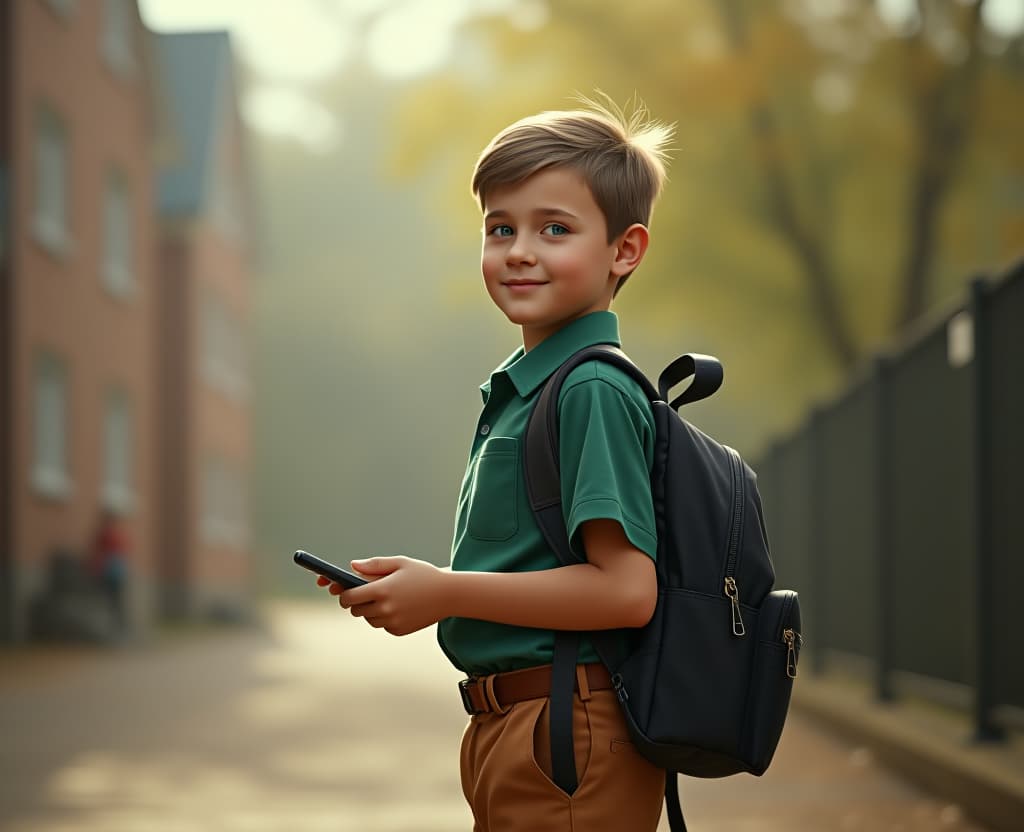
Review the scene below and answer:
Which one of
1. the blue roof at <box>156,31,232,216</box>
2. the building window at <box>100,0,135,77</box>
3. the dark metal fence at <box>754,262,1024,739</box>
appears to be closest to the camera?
the dark metal fence at <box>754,262,1024,739</box>

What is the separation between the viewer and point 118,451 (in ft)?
77.5

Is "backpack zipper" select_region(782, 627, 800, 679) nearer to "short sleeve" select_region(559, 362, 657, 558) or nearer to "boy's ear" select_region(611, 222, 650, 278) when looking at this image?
"short sleeve" select_region(559, 362, 657, 558)

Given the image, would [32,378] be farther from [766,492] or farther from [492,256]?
[492,256]

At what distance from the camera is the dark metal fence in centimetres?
612

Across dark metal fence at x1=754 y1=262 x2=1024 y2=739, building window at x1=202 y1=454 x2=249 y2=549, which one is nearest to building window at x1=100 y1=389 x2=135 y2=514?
building window at x1=202 y1=454 x2=249 y2=549

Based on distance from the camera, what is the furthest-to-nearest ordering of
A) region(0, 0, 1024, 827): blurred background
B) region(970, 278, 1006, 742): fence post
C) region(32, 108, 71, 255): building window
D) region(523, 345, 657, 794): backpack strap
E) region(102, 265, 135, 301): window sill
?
region(102, 265, 135, 301): window sill → region(32, 108, 71, 255): building window → region(0, 0, 1024, 827): blurred background → region(970, 278, 1006, 742): fence post → region(523, 345, 657, 794): backpack strap

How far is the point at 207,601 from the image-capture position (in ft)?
93.7

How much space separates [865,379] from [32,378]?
1312 centimetres

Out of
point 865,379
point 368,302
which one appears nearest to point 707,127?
point 865,379

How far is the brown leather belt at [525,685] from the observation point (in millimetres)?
2273

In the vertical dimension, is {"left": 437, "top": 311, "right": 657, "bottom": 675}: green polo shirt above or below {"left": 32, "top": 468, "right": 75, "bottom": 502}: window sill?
above

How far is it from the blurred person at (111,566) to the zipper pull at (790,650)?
1783cm

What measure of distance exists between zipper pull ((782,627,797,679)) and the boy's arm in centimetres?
24

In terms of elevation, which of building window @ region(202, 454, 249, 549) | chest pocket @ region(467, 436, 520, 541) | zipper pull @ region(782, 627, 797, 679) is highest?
chest pocket @ region(467, 436, 520, 541)
